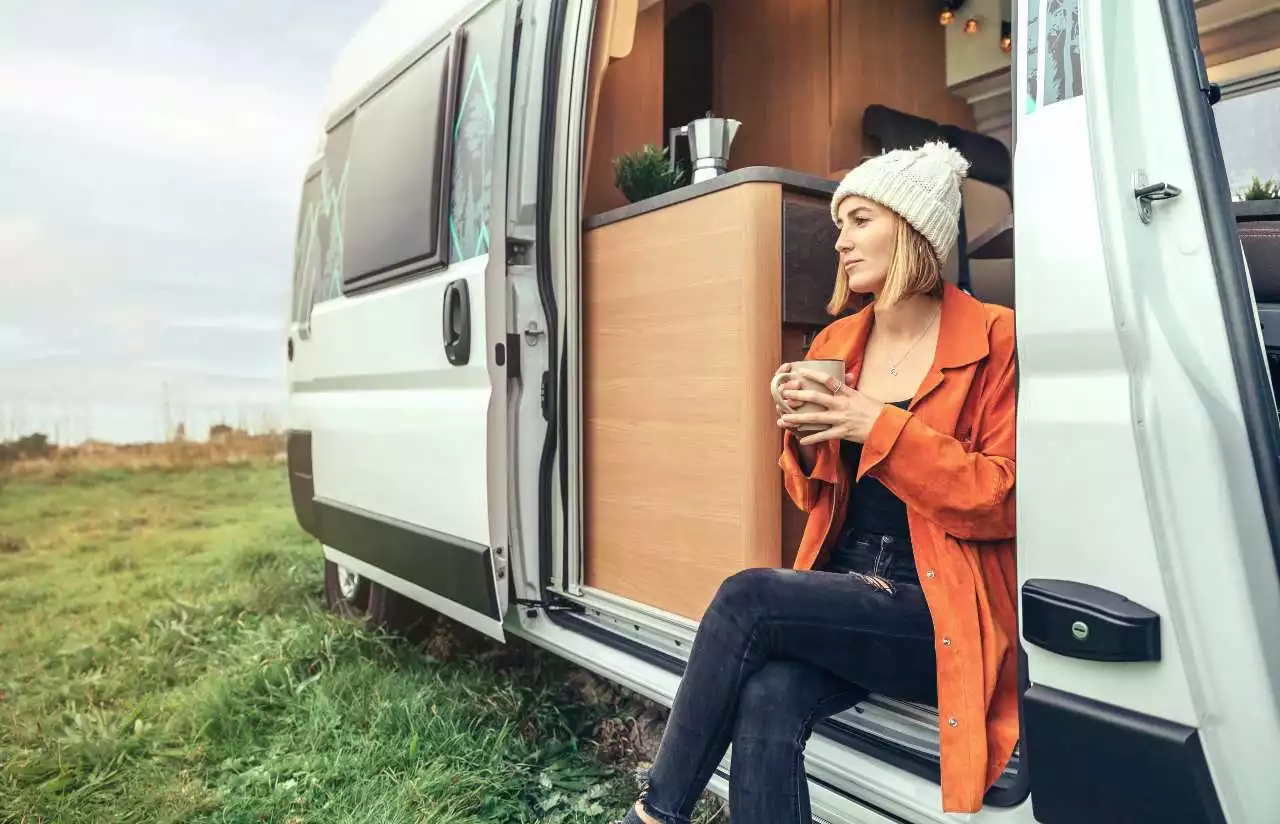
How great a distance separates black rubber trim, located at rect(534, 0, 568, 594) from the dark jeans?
2.66 ft

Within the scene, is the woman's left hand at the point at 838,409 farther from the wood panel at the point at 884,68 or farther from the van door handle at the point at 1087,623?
the wood panel at the point at 884,68

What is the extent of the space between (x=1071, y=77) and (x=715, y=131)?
110cm

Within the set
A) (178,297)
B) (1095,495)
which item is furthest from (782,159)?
(178,297)

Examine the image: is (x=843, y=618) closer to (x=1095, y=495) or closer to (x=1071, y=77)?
(x=1095, y=495)

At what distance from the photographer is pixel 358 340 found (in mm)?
2990

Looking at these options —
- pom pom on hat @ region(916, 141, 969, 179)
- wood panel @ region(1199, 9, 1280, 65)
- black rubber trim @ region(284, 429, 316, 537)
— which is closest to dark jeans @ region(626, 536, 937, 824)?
pom pom on hat @ region(916, 141, 969, 179)

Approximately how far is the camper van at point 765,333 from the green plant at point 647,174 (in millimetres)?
18

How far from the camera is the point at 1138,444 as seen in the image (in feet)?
3.51

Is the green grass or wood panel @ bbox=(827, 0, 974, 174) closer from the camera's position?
the green grass

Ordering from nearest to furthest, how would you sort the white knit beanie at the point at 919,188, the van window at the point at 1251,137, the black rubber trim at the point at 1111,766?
the black rubber trim at the point at 1111,766 < the white knit beanie at the point at 919,188 < the van window at the point at 1251,137

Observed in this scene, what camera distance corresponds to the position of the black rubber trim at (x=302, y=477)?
3.50 meters

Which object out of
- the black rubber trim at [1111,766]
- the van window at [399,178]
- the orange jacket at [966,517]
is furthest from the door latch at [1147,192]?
the van window at [399,178]

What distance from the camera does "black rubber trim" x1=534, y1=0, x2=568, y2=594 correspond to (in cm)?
223

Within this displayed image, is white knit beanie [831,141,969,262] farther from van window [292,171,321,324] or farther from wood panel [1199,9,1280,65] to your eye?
van window [292,171,321,324]
